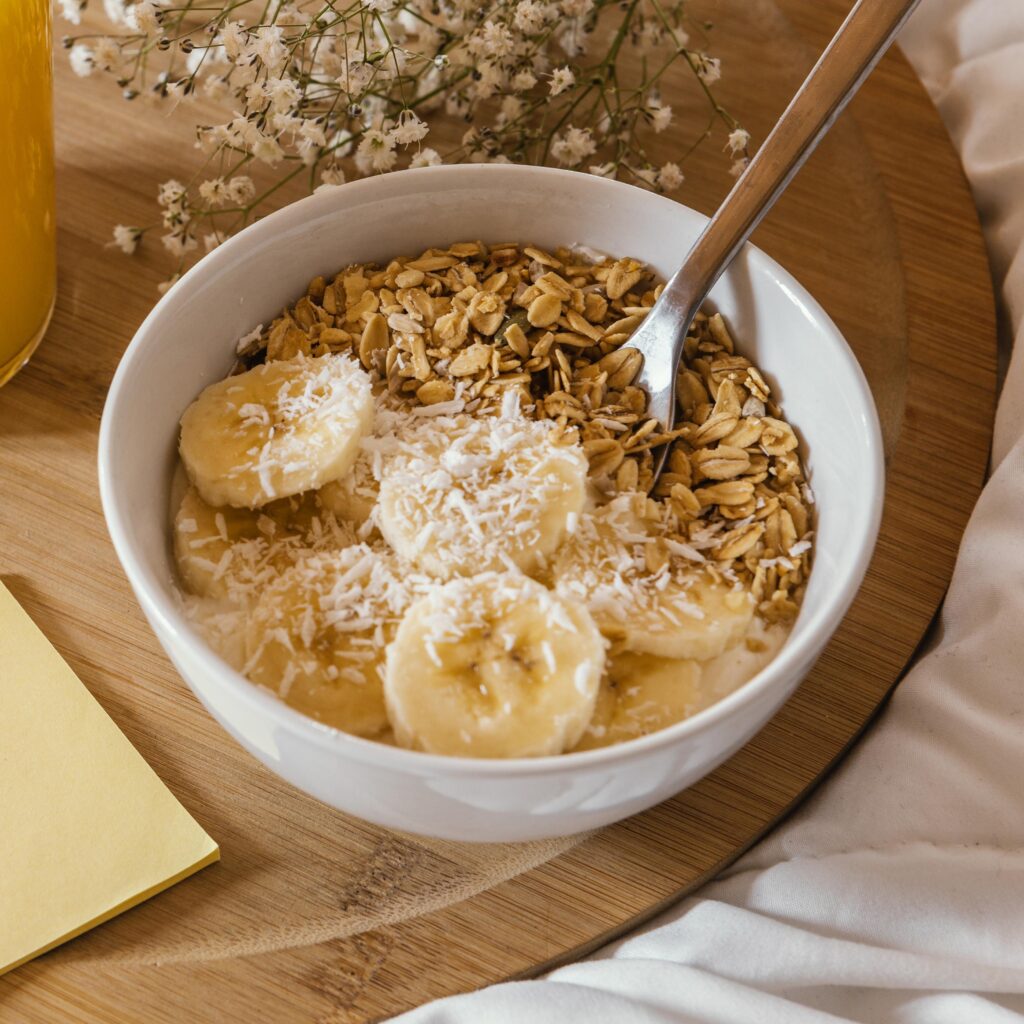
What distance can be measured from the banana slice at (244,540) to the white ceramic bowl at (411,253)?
0.02 m

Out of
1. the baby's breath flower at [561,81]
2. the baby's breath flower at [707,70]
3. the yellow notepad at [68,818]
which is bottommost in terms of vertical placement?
the yellow notepad at [68,818]

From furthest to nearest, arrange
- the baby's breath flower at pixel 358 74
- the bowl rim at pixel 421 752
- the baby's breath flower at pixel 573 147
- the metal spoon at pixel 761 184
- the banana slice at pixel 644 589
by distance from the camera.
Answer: the baby's breath flower at pixel 573 147 → the baby's breath flower at pixel 358 74 → the metal spoon at pixel 761 184 → the banana slice at pixel 644 589 → the bowl rim at pixel 421 752

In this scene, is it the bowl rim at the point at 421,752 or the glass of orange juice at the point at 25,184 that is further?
the glass of orange juice at the point at 25,184

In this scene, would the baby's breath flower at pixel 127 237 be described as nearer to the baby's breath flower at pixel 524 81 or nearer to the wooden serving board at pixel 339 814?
the wooden serving board at pixel 339 814

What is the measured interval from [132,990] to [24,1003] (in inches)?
2.7

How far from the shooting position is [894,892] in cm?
95

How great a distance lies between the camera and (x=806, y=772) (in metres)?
0.96

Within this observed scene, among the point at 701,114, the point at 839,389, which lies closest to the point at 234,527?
the point at 839,389

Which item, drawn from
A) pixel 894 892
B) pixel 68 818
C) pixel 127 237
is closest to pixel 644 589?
pixel 894 892

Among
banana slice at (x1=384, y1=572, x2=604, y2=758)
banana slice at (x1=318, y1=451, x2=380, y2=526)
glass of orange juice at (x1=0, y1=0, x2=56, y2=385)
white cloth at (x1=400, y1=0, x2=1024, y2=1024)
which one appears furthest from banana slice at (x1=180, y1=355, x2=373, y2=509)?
white cloth at (x1=400, y1=0, x2=1024, y2=1024)

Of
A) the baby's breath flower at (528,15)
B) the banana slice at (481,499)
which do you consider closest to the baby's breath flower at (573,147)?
the baby's breath flower at (528,15)

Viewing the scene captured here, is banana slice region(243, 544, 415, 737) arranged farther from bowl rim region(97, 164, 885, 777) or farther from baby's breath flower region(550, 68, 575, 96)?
baby's breath flower region(550, 68, 575, 96)

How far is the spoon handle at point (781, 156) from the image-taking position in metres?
0.99

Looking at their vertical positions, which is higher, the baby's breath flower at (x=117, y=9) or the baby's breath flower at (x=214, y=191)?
the baby's breath flower at (x=117, y=9)
